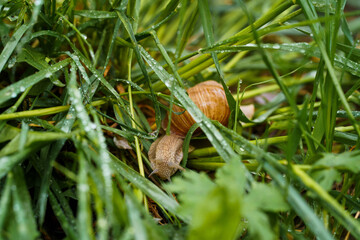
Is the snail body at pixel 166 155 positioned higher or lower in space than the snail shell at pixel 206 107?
lower

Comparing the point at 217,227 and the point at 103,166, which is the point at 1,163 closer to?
the point at 103,166

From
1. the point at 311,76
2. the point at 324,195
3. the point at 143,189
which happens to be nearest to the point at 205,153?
the point at 143,189

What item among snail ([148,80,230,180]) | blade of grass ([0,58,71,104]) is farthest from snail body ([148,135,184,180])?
blade of grass ([0,58,71,104])

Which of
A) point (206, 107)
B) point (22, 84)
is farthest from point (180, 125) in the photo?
point (22, 84)

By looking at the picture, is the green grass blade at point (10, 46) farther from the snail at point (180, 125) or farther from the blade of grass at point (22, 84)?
the snail at point (180, 125)

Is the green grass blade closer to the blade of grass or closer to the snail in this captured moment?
the blade of grass

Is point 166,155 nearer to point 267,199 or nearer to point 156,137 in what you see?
point 156,137

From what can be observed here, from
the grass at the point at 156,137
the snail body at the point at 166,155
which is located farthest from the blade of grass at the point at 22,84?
the snail body at the point at 166,155
